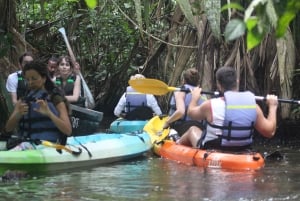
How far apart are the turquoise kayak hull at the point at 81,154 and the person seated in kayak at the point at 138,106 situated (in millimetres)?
1338

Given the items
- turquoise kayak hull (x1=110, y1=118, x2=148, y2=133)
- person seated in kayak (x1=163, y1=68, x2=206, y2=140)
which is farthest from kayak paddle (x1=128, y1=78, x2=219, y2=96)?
turquoise kayak hull (x1=110, y1=118, x2=148, y2=133)

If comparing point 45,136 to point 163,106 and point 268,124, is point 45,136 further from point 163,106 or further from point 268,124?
point 163,106

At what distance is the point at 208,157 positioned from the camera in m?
6.09

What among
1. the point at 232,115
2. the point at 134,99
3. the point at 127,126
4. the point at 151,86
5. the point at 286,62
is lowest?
the point at 127,126

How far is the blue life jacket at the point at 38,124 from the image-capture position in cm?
535

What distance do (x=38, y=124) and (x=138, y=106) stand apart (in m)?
3.90

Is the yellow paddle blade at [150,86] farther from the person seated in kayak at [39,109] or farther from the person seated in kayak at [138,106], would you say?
the person seated in kayak at [138,106]

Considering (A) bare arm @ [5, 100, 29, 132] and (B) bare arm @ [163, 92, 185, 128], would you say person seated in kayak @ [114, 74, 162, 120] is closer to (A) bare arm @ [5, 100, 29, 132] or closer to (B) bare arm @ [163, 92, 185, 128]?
(B) bare arm @ [163, 92, 185, 128]

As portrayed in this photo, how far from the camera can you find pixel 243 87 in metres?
8.20

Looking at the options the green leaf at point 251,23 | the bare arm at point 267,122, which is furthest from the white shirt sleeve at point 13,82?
the green leaf at point 251,23

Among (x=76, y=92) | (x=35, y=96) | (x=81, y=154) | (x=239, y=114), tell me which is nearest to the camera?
(x=35, y=96)

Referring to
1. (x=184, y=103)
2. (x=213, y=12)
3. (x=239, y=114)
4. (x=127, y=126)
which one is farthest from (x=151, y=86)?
(x=213, y=12)

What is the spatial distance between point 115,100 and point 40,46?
1.98 m

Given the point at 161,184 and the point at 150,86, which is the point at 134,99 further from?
the point at 161,184
